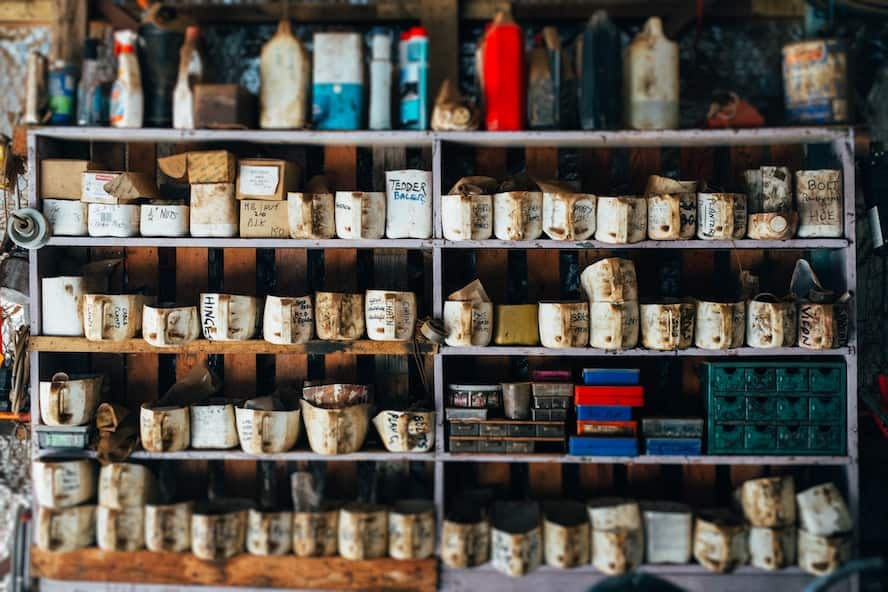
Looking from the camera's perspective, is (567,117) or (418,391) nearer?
(567,117)

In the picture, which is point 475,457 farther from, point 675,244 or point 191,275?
point 191,275

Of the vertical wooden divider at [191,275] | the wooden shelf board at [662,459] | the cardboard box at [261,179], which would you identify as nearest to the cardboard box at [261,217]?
the cardboard box at [261,179]

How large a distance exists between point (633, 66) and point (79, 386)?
238 cm

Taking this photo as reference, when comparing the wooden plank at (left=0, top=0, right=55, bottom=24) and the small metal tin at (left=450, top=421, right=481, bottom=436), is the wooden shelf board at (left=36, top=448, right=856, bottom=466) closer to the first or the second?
the small metal tin at (left=450, top=421, right=481, bottom=436)

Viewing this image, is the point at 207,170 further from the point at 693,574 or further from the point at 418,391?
the point at 693,574

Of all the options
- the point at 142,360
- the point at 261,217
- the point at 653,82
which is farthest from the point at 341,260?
the point at 653,82

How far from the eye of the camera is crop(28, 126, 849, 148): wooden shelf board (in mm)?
2557

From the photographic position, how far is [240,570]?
8.72ft

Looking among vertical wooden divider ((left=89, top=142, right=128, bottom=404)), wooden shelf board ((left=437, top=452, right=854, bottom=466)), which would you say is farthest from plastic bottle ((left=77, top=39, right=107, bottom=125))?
wooden shelf board ((left=437, top=452, right=854, bottom=466))

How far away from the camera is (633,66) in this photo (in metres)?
2.64

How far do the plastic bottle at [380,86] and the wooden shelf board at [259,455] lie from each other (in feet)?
3.99

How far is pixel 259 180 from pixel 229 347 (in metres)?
0.63

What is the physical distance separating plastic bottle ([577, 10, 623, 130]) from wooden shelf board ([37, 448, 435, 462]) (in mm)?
1386

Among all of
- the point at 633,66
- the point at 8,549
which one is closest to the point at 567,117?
the point at 633,66
